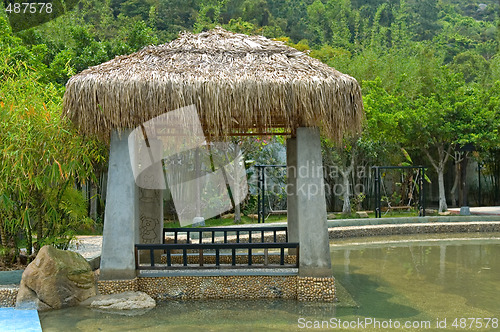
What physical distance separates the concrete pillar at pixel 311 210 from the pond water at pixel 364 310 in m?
0.50

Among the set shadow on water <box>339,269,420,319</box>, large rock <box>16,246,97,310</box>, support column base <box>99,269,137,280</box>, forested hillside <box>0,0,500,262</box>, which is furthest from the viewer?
forested hillside <box>0,0,500,262</box>

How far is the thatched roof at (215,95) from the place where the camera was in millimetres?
6020

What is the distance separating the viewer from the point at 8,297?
5.95 m

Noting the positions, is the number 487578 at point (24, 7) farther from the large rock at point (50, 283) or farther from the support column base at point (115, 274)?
the support column base at point (115, 274)

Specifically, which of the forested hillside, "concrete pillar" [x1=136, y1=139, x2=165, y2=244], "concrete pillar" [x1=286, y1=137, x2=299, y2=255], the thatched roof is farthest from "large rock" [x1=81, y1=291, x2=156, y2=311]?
"concrete pillar" [x1=286, y1=137, x2=299, y2=255]

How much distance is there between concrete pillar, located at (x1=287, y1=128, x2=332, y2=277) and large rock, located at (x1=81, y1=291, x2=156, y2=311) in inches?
75.9

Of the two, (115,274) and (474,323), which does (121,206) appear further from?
(474,323)

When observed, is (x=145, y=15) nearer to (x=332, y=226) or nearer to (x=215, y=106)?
(x=332, y=226)

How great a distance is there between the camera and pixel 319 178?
6281mm

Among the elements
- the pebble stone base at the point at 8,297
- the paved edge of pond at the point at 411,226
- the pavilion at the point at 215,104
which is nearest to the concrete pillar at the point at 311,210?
the pavilion at the point at 215,104

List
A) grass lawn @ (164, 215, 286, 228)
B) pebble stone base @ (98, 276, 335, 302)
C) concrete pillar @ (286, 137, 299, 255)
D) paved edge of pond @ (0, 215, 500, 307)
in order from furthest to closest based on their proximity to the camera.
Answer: grass lawn @ (164, 215, 286, 228) < paved edge of pond @ (0, 215, 500, 307) < concrete pillar @ (286, 137, 299, 255) < pebble stone base @ (98, 276, 335, 302)

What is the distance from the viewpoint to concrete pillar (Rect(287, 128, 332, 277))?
6246 millimetres

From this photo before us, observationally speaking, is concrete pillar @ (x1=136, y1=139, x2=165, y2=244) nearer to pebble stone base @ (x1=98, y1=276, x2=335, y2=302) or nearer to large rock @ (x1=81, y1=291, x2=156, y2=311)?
pebble stone base @ (x1=98, y1=276, x2=335, y2=302)

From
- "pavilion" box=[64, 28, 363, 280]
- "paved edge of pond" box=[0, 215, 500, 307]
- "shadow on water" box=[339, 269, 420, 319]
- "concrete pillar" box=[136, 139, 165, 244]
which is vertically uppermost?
"pavilion" box=[64, 28, 363, 280]
